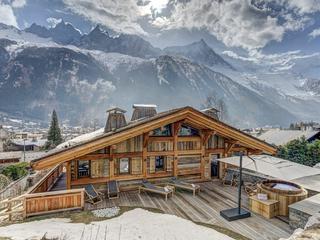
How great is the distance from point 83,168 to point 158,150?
3.71m

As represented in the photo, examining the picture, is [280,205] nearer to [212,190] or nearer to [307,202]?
[307,202]

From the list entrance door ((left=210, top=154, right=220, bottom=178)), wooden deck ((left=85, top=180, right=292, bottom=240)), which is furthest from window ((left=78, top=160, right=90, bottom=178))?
entrance door ((left=210, top=154, right=220, bottom=178))

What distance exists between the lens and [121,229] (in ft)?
25.1

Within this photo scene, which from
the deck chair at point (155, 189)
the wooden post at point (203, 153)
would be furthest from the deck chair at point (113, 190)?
the wooden post at point (203, 153)

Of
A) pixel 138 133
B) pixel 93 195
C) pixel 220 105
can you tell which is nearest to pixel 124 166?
pixel 138 133

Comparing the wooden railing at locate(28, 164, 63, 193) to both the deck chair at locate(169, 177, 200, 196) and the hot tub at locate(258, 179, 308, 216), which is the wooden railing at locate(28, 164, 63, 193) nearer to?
the deck chair at locate(169, 177, 200, 196)

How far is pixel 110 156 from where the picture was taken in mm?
A: 11453

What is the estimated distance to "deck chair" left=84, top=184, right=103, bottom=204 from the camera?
998 cm

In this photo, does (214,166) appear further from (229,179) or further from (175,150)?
(175,150)

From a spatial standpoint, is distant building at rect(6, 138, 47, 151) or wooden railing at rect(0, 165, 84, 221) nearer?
wooden railing at rect(0, 165, 84, 221)

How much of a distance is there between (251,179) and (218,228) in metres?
A: 6.47

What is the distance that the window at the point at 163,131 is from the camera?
12672mm

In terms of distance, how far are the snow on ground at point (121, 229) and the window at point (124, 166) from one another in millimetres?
3557

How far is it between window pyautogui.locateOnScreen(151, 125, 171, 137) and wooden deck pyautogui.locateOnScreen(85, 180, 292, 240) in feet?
9.92
